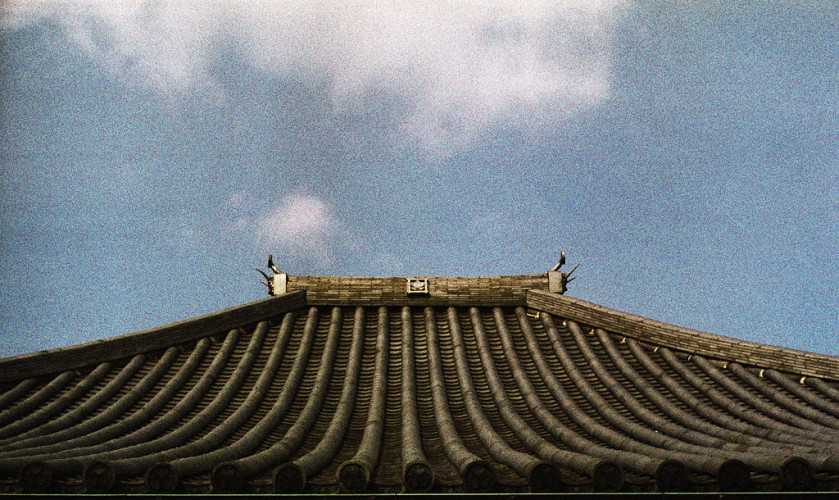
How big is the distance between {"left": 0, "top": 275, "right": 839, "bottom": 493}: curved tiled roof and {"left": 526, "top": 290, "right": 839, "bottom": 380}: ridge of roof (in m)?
0.02

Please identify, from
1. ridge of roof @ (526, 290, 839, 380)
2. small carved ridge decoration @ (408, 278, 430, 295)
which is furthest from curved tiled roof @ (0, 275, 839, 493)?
small carved ridge decoration @ (408, 278, 430, 295)

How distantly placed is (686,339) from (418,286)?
438 cm

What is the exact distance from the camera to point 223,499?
4.39m

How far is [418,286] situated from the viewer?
37.2 ft

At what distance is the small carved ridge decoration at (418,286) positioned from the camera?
11.3 metres

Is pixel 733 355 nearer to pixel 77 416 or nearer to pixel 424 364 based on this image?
pixel 424 364

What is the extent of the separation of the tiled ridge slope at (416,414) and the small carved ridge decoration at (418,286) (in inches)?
13.4

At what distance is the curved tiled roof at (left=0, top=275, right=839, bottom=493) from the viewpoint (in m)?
4.52

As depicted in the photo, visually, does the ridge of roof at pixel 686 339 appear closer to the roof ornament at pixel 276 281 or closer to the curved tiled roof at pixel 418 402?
the curved tiled roof at pixel 418 402

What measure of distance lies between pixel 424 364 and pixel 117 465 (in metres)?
5.26

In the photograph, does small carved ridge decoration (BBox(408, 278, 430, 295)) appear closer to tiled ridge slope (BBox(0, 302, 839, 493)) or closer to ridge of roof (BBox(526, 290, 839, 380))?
tiled ridge slope (BBox(0, 302, 839, 493))

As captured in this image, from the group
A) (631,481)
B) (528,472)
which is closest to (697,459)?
(631,481)

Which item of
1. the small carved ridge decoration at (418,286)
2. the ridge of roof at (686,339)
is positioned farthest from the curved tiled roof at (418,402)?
the small carved ridge decoration at (418,286)

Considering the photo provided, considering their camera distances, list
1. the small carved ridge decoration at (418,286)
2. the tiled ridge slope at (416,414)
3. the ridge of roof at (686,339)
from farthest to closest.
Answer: the small carved ridge decoration at (418,286) < the ridge of roof at (686,339) < the tiled ridge slope at (416,414)
